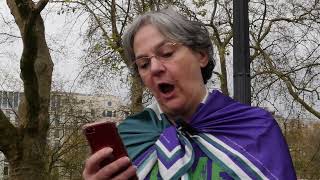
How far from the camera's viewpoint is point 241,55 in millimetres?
4102

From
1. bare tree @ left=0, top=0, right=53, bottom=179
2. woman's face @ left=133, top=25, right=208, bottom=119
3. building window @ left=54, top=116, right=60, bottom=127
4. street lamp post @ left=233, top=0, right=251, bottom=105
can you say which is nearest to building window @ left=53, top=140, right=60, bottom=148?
building window @ left=54, top=116, right=60, bottom=127

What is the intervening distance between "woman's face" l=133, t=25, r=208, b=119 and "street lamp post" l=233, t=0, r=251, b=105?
76.8 inches

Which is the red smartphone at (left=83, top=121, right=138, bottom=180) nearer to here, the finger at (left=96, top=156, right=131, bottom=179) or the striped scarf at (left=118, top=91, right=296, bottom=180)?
the finger at (left=96, top=156, right=131, bottom=179)

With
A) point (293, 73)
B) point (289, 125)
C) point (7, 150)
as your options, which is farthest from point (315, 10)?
point (7, 150)

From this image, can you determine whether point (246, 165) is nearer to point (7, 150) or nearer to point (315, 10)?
point (7, 150)

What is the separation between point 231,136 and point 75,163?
21476mm

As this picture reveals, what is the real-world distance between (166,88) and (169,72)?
0.18 feet

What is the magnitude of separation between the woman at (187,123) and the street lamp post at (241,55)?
6.02 feet

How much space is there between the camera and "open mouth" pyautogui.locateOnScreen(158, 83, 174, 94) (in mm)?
1975

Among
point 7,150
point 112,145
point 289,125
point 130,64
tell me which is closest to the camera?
point 112,145

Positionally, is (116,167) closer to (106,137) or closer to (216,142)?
(106,137)

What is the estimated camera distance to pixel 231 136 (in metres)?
2.09

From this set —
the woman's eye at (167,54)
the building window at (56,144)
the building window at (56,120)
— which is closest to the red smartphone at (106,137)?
the woman's eye at (167,54)

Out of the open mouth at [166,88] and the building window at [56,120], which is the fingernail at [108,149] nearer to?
the open mouth at [166,88]
